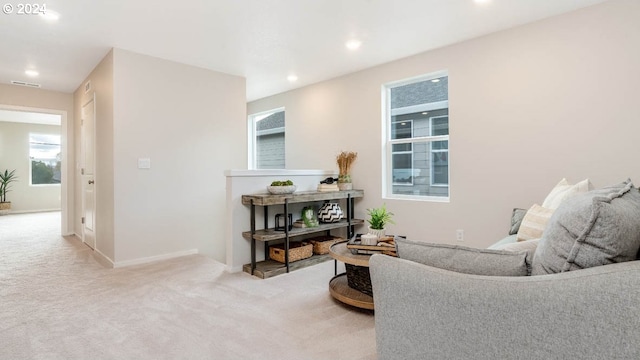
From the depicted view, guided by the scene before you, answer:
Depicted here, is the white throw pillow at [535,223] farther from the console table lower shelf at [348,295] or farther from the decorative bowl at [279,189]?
the decorative bowl at [279,189]

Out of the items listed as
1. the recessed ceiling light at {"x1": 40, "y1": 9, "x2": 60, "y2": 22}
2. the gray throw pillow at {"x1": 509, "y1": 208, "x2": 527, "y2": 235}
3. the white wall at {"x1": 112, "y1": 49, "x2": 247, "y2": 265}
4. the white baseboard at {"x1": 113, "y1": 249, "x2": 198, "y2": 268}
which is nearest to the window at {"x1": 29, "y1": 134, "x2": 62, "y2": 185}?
the white wall at {"x1": 112, "y1": 49, "x2": 247, "y2": 265}

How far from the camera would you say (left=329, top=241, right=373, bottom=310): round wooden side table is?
7.77 feet

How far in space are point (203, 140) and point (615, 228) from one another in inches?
167

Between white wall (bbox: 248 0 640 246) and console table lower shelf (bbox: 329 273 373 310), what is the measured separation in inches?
65.3

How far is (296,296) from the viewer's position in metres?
2.78

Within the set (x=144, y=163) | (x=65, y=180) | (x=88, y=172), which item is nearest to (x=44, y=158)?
(x=65, y=180)

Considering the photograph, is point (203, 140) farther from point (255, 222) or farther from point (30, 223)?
point (30, 223)

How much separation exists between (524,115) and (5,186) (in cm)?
1101

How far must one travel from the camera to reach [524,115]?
326 cm

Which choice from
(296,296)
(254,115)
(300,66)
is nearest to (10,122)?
(254,115)

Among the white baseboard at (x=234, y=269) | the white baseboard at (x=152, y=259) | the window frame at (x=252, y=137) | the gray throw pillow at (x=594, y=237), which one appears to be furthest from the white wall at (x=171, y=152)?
the gray throw pillow at (x=594, y=237)

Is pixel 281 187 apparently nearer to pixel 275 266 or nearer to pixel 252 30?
pixel 275 266

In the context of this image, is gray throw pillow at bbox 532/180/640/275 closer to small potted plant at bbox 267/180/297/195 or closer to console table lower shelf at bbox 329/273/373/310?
console table lower shelf at bbox 329/273/373/310

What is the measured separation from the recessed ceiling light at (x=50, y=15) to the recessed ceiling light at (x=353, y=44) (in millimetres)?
2701
